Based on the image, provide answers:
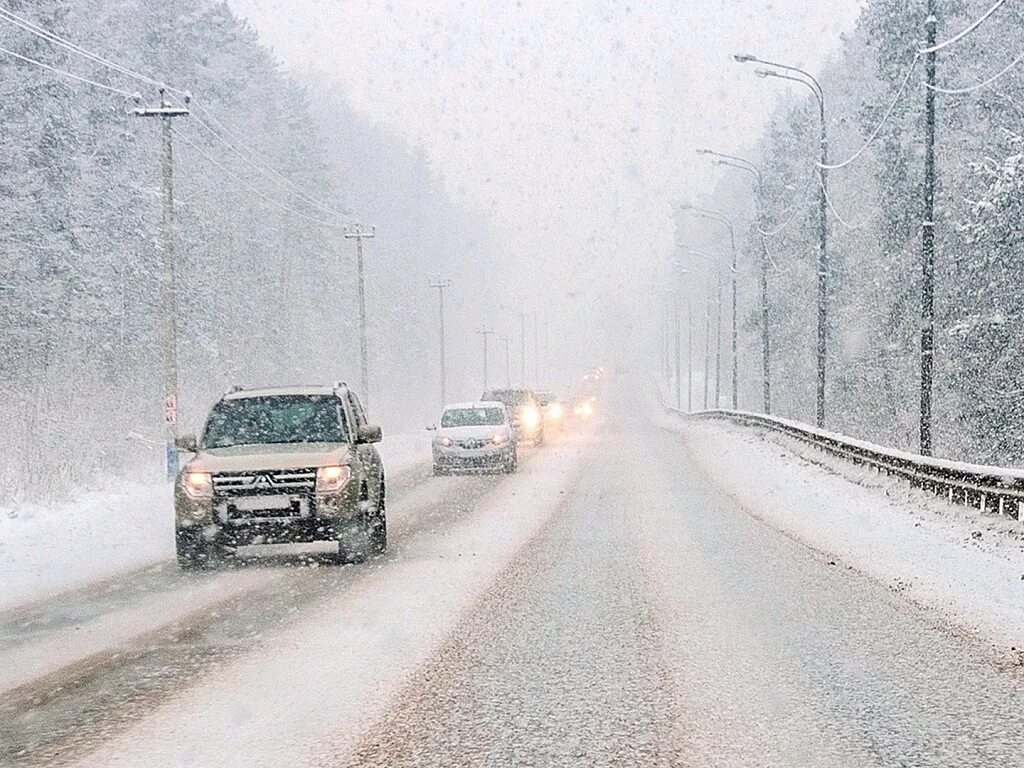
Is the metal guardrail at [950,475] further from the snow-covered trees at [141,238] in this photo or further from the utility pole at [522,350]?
the utility pole at [522,350]

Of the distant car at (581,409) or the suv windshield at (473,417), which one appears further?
the distant car at (581,409)

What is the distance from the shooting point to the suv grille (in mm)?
12516

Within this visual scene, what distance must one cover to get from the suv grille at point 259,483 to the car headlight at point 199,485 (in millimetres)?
62

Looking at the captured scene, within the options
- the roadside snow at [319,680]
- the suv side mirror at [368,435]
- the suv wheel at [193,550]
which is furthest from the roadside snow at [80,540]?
the roadside snow at [319,680]

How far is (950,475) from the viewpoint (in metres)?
16.1

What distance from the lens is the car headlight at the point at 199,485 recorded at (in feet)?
41.3

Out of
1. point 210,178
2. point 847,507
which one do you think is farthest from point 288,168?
point 847,507

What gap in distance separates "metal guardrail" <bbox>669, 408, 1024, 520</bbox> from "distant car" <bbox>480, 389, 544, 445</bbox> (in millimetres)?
14238

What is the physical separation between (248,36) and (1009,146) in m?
47.7

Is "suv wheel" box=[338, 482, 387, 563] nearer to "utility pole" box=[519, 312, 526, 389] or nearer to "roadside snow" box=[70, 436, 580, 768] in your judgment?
"roadside snow" box=[70, 436, 580, 768]

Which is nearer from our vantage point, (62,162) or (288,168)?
(62,162)

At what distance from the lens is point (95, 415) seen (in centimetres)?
3953

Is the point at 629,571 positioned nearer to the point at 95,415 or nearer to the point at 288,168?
the point at 95,415

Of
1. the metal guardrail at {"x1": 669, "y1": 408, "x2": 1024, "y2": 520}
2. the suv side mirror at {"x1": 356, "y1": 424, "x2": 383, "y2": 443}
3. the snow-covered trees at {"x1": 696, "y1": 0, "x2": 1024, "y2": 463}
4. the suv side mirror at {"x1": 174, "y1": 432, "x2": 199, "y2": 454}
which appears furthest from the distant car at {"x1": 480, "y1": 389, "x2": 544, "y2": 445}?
the suv side mirror at {"x1": 174, "y1": 432, "x2": 199, "y2": 454}
